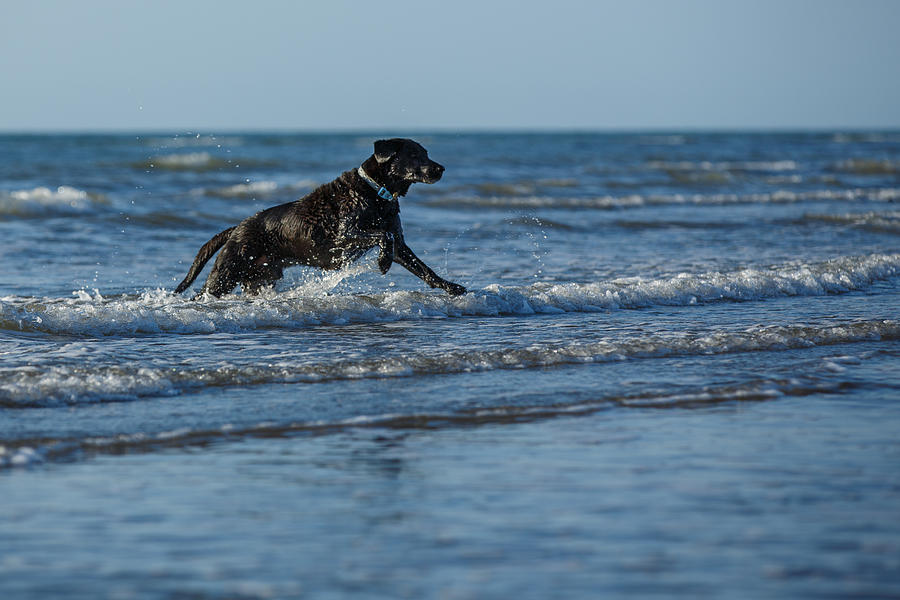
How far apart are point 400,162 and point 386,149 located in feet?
0.48

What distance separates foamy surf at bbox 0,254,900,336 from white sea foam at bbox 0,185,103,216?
8.84 meters

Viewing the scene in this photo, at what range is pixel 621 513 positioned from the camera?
3539 millimetres

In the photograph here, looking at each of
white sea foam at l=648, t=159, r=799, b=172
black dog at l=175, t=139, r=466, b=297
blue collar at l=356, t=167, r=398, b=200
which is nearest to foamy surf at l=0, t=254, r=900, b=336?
black dog at l=175, t=139, r=466, b=297

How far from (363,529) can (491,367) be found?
2.71 meters

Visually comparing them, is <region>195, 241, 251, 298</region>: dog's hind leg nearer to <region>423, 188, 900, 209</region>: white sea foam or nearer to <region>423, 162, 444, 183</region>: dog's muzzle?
<region>423, 162, 444, 183</region>: dog's muzzle

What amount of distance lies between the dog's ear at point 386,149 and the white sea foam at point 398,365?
7.77 feet

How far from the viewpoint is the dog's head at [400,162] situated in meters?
8.30

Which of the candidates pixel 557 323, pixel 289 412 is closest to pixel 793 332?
pixel 557 323

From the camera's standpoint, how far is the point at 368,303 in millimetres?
8062

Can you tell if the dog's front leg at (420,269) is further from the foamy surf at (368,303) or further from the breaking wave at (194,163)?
the breaking wave at (194,163)

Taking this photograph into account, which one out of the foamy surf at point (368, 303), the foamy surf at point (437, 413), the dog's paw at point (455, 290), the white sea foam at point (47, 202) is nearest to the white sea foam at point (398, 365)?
the foamy surf at point (437, 413)

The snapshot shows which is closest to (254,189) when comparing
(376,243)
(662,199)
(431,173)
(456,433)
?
(662,199)

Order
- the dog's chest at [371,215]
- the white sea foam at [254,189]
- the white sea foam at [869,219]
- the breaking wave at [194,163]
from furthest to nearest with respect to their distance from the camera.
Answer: the breaking wave at [194,163]
the white sea foam at [254,189]
the white sea foam at [869,219]
the dog's chest at [371,215]

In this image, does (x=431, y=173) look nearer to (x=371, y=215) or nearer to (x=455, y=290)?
(x=371, y=215)
